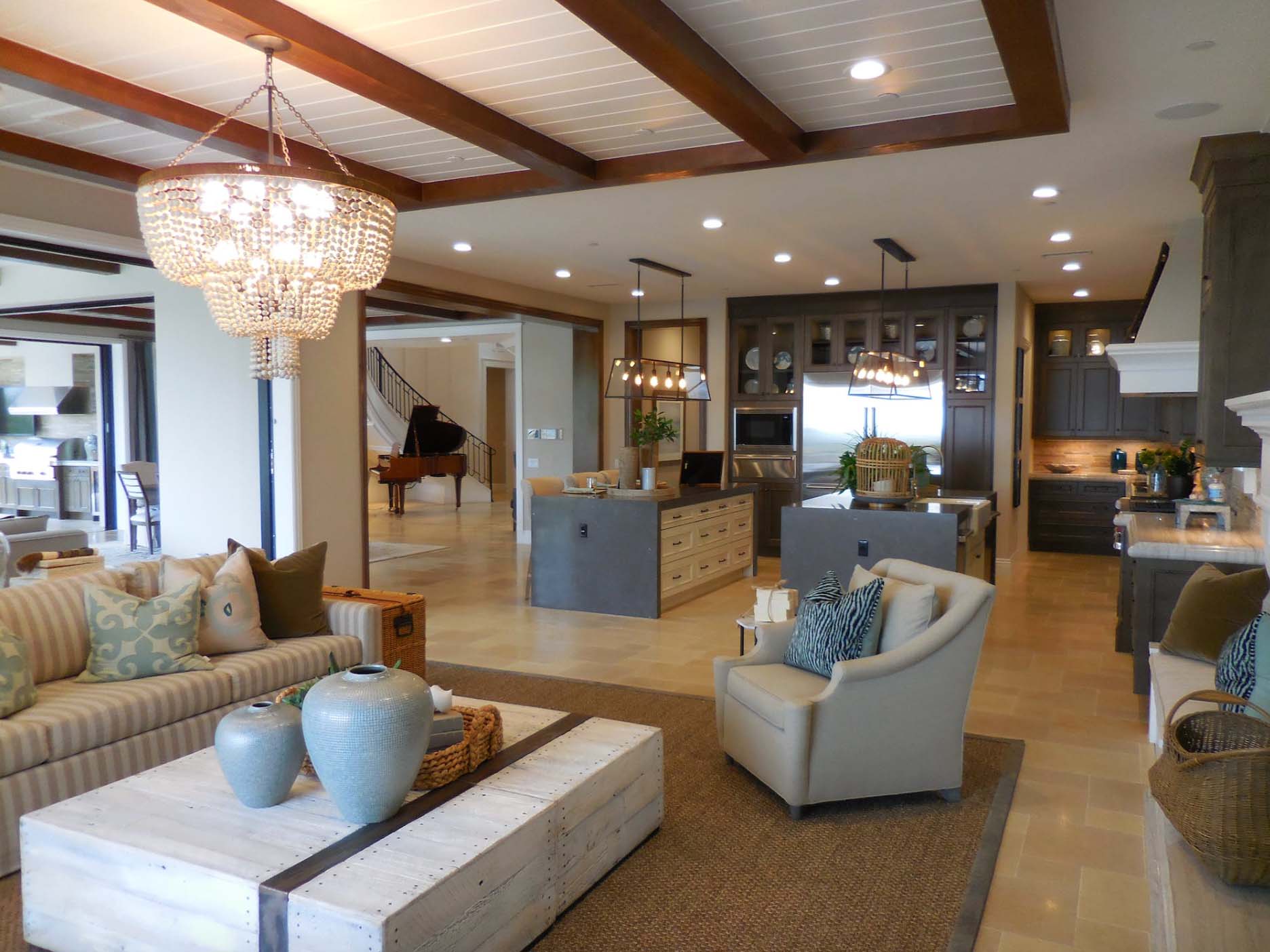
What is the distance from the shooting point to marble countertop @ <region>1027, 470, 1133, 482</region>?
981cm

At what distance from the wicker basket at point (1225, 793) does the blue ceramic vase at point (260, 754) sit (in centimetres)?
216

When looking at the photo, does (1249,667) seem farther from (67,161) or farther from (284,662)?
(67,161)

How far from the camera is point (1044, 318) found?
10234 mm

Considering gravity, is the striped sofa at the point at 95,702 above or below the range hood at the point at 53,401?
below

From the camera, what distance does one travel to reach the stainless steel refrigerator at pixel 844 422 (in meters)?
9.05

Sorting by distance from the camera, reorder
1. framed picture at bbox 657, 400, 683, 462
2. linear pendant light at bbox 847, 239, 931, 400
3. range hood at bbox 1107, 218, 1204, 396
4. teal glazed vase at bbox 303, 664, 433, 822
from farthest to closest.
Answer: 1. framed picture at bbox 657, 400, 683, 462
2. linear pendant light at bbox 847, 239, 931, 400
3. range hood at bbox 1107, 218, 1204, 396
4. teal glazed vase at bbox 303, 664, 433, 822

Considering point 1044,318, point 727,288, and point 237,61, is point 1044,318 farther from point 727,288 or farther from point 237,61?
point 237,61

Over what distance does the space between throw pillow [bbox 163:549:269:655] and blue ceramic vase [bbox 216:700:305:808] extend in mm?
1520

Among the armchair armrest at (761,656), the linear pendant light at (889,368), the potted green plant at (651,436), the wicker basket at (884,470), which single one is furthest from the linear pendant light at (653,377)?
the armchair armrest at (761,656)

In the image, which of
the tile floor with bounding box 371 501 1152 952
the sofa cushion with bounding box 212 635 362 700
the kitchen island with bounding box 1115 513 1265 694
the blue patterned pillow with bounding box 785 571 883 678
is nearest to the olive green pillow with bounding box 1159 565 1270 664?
the kitchen island with bounding box 1115 513 1265 694

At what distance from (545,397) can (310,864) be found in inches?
336

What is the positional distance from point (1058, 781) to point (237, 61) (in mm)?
4205

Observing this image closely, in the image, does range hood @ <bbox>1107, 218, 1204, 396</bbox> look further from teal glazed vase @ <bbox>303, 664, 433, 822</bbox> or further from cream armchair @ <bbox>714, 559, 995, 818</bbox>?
teal glazed vase @ <bbox>303, 664, 433, 822</bbox>

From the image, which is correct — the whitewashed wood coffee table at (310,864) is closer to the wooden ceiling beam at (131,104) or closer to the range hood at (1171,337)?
the wooden ceiling beam at (131,104)
